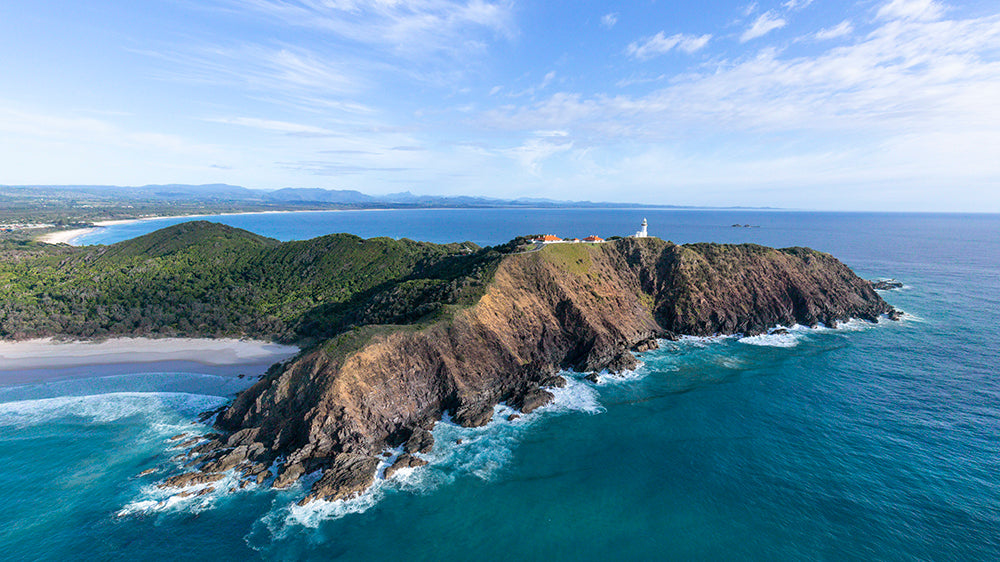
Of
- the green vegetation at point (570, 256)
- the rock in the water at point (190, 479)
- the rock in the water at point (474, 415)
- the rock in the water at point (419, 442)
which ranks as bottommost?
the rock in the water at point (190, 479)

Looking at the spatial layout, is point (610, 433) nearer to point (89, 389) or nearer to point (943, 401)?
point (943, 401)

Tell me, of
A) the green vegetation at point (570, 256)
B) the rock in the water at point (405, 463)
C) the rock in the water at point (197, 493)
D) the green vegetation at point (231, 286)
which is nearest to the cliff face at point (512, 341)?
the green vegetation at point (570, 256)

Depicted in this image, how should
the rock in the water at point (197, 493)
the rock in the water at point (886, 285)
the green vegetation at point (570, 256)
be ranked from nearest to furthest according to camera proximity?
the rock in the water at point (197, 493), the green vegetation at point (570, 256), the rock in the water at point (886, 285)

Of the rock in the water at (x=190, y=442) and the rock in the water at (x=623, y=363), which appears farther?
the rock in the water at (x=623, y=363)

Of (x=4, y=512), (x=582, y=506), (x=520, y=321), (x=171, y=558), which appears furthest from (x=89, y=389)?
(x=582, y=506)

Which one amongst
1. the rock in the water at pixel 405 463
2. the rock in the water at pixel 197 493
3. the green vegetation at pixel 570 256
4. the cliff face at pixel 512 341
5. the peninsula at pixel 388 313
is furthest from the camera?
the green vegetation at pixel 570 256

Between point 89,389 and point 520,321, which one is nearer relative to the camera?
A: point 89,389

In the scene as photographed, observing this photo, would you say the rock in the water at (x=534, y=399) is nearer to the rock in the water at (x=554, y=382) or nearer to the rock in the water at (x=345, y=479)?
the rock in the water at (x=554, y=382)
